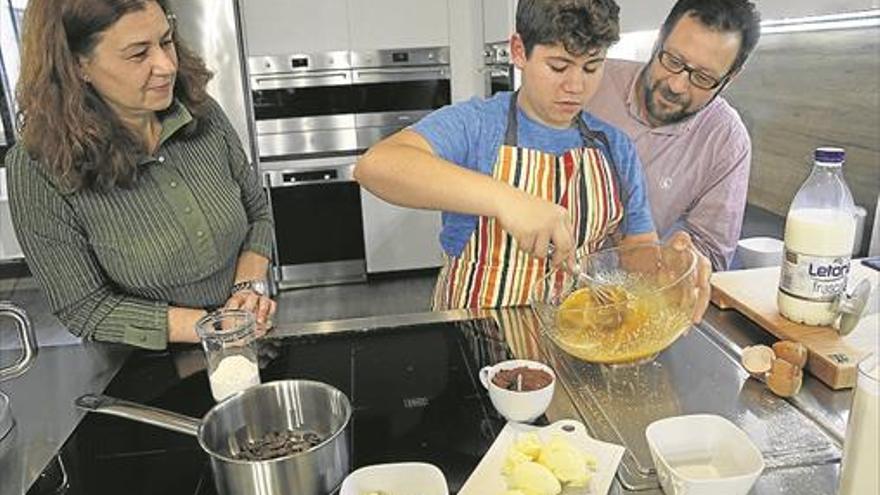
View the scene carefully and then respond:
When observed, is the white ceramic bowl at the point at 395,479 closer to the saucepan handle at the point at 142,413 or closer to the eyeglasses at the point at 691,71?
the saucepan handle at the point at 142,413

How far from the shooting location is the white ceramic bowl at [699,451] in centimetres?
65

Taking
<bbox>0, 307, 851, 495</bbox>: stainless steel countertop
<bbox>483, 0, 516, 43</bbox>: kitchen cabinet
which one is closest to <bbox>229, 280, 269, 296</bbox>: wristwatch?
<bbox>0, 307, 851, 495</bbox>: stainless steel countertop

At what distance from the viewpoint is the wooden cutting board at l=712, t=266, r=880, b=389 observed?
851 millimetres

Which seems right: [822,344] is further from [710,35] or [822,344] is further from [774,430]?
[710,35]

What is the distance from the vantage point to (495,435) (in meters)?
0.78

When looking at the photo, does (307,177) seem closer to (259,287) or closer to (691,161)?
(259,287)

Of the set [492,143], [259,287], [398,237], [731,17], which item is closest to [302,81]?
[398,237]

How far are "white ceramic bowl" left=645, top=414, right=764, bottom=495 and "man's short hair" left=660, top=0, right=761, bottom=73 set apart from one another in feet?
2.51

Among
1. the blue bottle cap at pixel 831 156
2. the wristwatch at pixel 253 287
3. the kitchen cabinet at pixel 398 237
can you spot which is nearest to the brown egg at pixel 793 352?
the blue bottle cap at pixel 831 156

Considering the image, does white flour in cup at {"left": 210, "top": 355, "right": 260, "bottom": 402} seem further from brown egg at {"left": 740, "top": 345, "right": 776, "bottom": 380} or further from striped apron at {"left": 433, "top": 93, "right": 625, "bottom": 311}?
brown egg at {"left": 740, "top": 345, "right": 776, "bottom": 380}

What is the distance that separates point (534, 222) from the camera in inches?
34.3

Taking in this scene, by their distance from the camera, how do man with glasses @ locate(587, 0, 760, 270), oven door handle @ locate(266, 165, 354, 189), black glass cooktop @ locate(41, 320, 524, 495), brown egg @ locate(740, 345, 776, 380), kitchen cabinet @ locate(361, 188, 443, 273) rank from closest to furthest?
black glass cooktop @ locate(41, 320, 524, 495) < brown egg @ locate(740, 345, 776, 380) < man with glasses @ locate(587, 0, 760, 270) < oven door handle @ locate(266, 165, 354, 189) < kitchen cabinet @ locate(361, 188, 443, 273)

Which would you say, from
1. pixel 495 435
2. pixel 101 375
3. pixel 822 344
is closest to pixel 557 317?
pixel 495 435

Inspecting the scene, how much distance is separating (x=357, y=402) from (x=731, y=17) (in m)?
0.94
